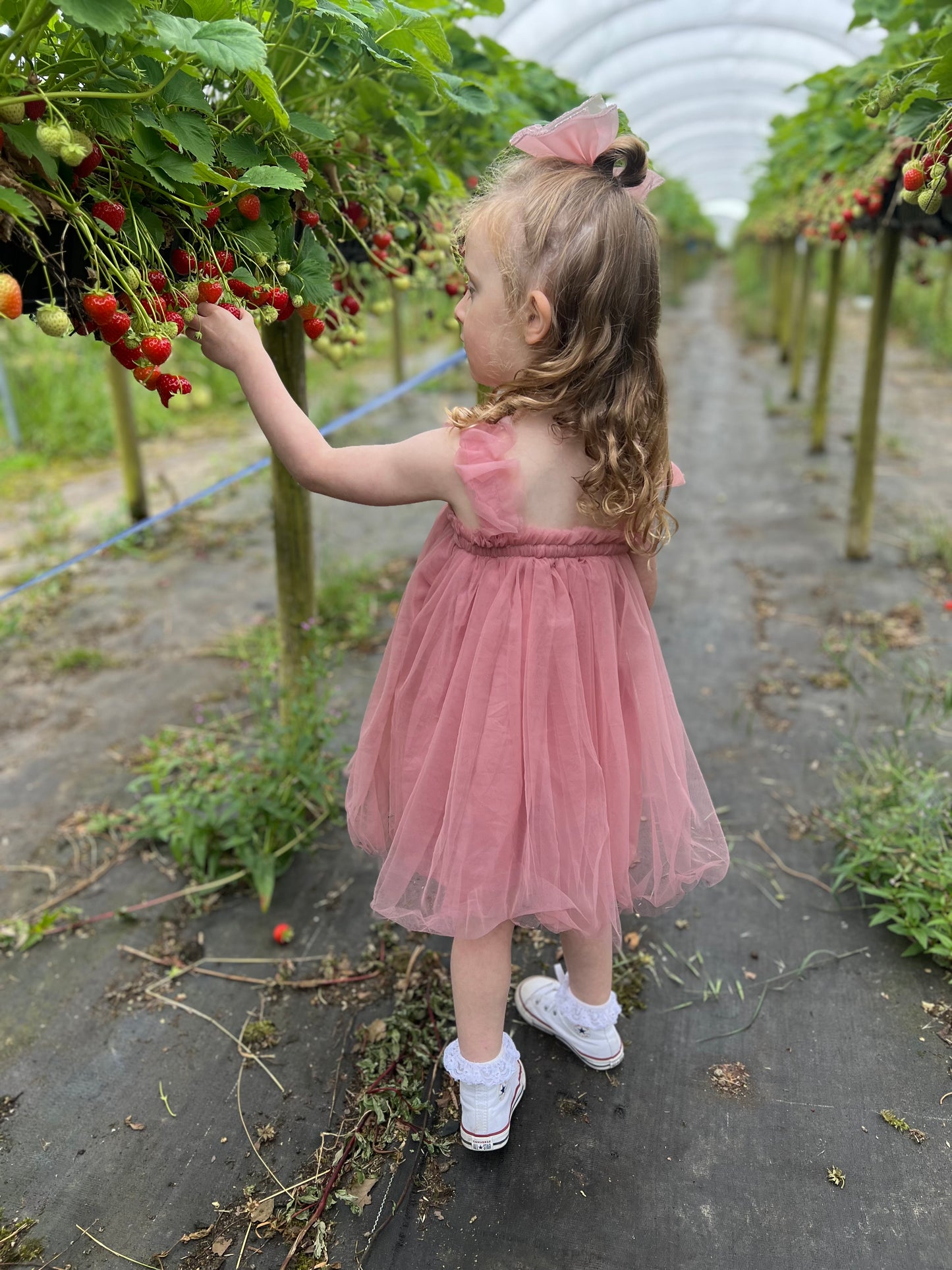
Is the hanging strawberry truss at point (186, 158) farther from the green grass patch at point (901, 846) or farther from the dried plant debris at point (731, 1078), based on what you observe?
the green grass patch at point (901, 846)

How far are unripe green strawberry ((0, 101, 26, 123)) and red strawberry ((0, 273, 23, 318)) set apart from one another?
0.51 feet

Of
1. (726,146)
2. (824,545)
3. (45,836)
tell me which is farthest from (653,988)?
(726,146)

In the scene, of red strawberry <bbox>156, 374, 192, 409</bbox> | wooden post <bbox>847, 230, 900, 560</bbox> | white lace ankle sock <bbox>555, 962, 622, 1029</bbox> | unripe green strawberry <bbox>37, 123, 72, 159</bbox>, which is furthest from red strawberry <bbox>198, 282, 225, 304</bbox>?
wooden post <bbox>847, 230, 900, 560</bbox>

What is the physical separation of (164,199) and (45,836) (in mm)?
1758

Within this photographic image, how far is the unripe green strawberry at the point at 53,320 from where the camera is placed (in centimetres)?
98

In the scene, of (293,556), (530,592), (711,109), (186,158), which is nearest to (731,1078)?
(530,592)

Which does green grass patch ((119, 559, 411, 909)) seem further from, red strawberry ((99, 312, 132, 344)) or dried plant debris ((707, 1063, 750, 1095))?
red strawberry ((99, 312, 132, 344))

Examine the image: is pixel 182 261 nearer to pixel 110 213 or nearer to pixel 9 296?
pixel 110 213

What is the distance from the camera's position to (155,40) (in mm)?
936

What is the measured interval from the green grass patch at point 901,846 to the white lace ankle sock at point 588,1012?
2.20 ft

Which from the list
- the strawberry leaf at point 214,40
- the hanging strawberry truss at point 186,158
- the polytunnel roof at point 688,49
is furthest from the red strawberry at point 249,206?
the polytunnel roof at point 688,49

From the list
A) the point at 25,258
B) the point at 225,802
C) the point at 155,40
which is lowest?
the point at 225,802

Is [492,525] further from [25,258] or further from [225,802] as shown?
[225,802]

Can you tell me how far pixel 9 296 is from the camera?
941 mm
